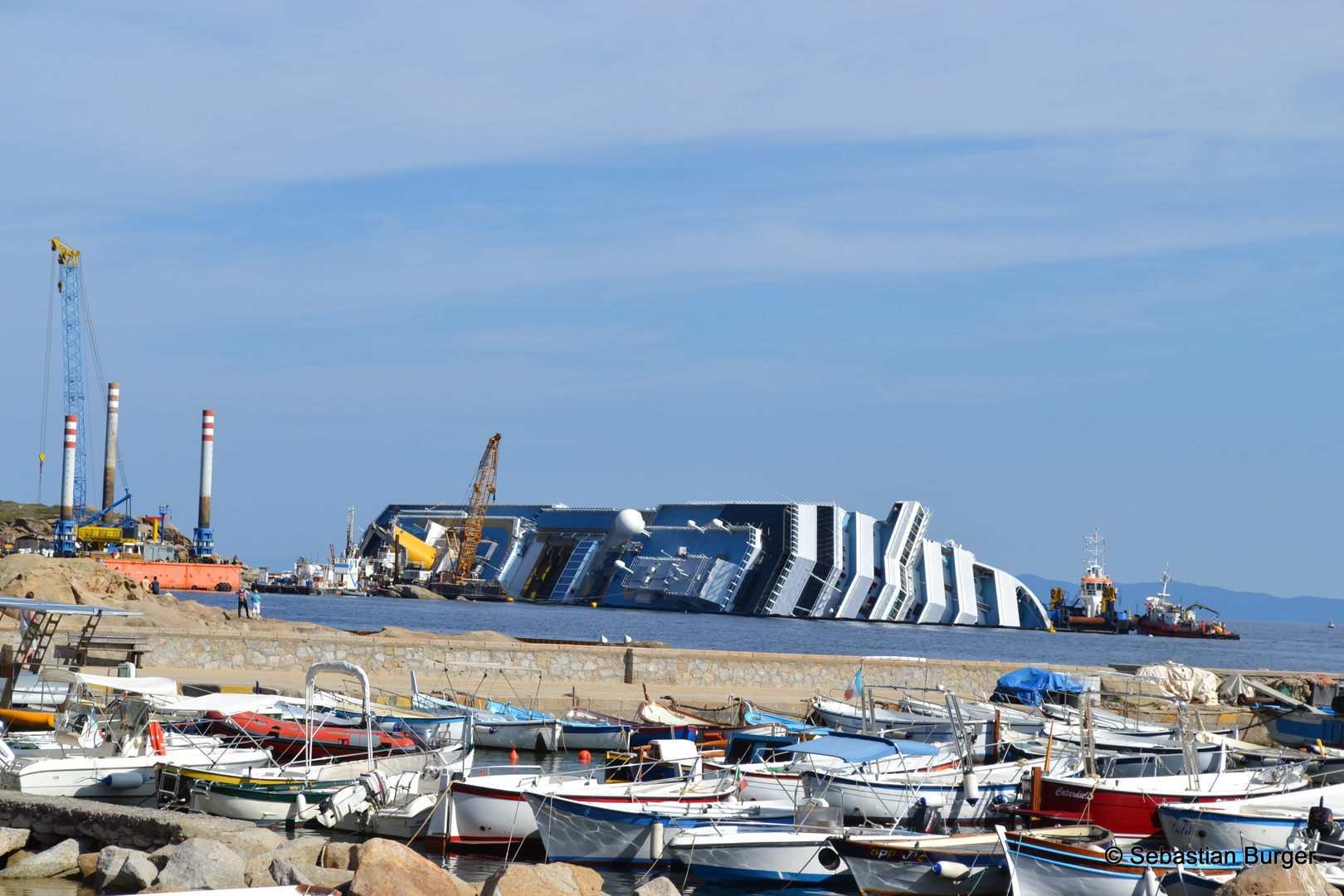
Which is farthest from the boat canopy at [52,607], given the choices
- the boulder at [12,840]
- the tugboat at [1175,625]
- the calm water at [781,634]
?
the tugboat at [1175,625]

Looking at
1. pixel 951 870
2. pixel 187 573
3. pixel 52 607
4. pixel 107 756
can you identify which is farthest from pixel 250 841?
pixel 187 573

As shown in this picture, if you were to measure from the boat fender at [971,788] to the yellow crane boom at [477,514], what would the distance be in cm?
9872

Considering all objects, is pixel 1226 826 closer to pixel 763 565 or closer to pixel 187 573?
pixel 763 565

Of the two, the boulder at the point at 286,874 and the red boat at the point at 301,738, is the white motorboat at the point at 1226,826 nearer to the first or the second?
the boulder at the point at 286,874

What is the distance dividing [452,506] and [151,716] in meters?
106

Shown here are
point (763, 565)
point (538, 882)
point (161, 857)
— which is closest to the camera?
point (538, 882)

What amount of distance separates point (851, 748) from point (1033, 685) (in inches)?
483

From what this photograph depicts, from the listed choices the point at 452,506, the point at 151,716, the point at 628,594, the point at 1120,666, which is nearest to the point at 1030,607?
the point at 628,594

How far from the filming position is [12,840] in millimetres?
11430

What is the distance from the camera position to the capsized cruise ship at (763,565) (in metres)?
83.1

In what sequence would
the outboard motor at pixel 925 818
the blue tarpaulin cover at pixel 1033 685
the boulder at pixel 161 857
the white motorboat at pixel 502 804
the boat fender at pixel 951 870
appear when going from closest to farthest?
the boulder at pixel 161 857
the boat fender at pixel 951 870
the white motorboat at pixel 502 804
the outboard motor at pixel 925 818
the blue tarpaulin cover at pixel 1033 685

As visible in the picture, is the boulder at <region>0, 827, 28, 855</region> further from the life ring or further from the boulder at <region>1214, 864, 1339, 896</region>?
the boulder at <region>1214, 864, 1339, 896</region>

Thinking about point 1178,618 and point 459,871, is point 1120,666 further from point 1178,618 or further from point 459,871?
point 1178,618

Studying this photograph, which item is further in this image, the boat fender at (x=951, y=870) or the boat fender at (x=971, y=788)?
the boat fender at (x=971, y=788)
